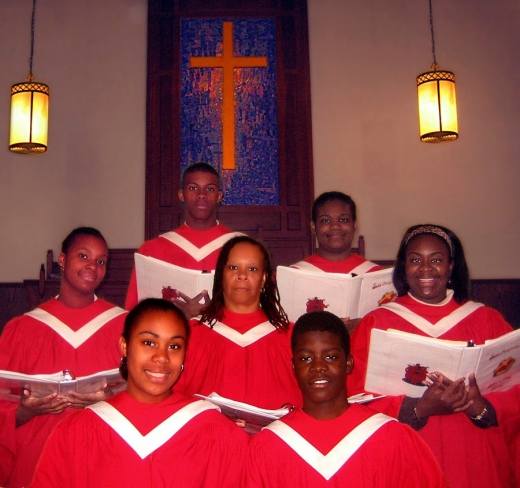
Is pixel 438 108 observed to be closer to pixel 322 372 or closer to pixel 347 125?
pixel 347 125

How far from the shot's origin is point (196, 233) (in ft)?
14.3

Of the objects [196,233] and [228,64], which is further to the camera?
[228,64]

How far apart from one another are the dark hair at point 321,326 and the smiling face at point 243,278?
46cm

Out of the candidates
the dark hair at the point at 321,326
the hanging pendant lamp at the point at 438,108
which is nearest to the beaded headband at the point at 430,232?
the dark hair at the point at 321,326

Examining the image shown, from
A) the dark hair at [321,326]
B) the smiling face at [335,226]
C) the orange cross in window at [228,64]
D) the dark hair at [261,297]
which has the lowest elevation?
the dark hair at [321,326]

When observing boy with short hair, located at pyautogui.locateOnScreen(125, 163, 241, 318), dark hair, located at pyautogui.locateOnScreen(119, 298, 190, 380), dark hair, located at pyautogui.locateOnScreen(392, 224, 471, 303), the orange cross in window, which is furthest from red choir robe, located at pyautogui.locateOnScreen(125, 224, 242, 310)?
the orange cross in window

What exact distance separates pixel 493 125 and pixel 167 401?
17.7 feet

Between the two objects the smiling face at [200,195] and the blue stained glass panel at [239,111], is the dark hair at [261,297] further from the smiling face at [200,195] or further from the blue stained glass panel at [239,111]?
the blue stained glass panel at [239,111]

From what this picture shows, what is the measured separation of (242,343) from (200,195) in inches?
52.0

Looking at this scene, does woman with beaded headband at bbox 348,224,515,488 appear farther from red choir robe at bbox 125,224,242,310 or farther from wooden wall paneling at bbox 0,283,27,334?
wooden wall paneling at bbox 0,283,27,334

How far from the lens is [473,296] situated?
641 centimetres

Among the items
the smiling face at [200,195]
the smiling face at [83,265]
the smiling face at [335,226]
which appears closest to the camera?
the smiling face at [83,265]

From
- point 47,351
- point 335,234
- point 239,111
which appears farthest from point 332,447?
point 239,111

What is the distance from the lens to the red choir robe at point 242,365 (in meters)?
3.10
